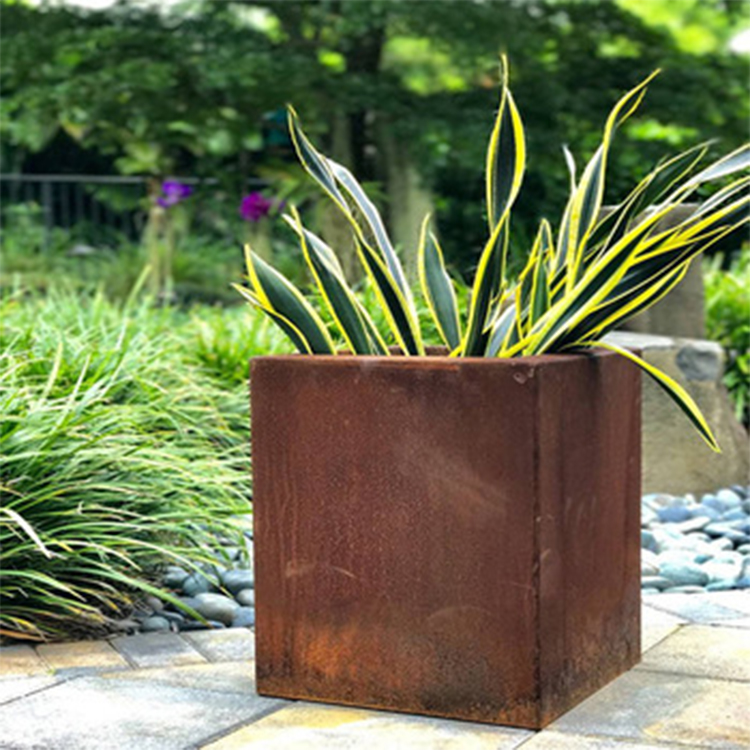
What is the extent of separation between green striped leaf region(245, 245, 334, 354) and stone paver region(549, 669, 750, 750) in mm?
909

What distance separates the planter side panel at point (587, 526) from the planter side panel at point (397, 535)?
59mm

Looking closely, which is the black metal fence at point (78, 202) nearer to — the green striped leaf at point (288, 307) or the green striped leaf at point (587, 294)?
the green striped leaf at point (288, 307)

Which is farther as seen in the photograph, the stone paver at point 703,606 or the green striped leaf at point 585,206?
the stone paver at point 703,606

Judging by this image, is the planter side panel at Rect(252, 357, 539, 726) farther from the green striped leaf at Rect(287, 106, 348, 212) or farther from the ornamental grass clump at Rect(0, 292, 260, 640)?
the ornamental grass clump at Rect(0, 292, 260, 640)

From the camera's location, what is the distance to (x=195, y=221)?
15148 mm

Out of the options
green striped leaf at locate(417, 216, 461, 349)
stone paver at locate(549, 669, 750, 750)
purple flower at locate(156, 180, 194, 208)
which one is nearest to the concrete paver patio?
stone paver at locate(549, 669, 750, 750)

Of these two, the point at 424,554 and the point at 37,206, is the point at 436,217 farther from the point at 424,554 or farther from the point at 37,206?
the point at 424,554

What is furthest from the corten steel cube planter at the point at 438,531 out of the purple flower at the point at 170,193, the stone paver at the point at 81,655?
the purple flower at the point at 170,193

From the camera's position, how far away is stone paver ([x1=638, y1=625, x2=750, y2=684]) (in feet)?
9.37

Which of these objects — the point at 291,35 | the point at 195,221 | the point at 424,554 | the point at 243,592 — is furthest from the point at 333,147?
the point at 424,554

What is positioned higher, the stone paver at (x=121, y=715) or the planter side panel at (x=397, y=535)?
the planter side panel at (x=397, y=535)

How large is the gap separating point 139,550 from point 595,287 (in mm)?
1497

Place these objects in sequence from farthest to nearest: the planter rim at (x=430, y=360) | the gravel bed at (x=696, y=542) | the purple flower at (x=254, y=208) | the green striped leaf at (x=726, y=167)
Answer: the purple flower at (x=254, y=208) → the gravel bed at (x=696, y=542) → the green striped leaf at (x=726, y=167) → the planter rim at (x=430, y=360)

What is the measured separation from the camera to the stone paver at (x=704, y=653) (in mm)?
2855
